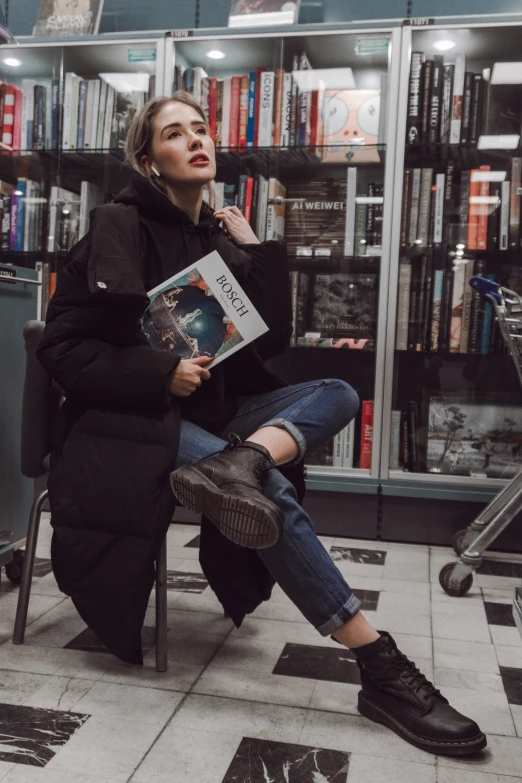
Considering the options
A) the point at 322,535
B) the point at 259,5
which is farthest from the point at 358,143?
the point at 322,535

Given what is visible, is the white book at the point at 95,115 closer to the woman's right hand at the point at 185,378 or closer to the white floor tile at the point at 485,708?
the woman's right hand at the point at 185,378

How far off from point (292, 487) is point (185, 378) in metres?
0.31

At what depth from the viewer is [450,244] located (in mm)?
3047

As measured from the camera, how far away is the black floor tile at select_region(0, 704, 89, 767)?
1.29 m

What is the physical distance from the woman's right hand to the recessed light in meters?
2.10

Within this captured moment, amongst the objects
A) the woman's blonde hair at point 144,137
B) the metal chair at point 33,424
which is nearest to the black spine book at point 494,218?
the woman's blonde hair at point 144,137

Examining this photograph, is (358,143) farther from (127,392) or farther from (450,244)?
(127,392)

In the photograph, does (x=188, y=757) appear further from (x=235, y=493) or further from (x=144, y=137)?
(x=144, y=137)

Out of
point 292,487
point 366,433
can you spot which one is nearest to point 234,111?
point 366,433

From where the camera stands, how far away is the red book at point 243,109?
3.20 m

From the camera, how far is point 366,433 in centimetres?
308

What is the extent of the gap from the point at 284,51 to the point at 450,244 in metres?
1.05

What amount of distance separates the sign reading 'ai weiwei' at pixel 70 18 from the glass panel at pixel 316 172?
521 millimetres

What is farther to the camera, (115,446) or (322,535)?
(322,535)
